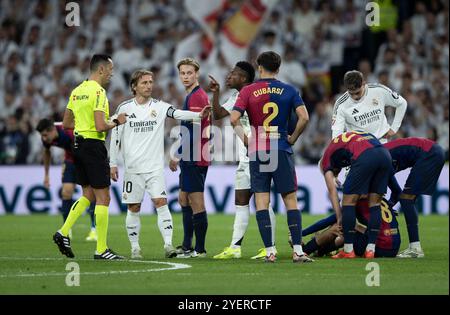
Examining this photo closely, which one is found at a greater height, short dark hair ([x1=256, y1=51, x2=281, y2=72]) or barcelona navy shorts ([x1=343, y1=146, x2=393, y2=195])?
short dark hair ([x1=256, y1=51, x2=281, y2=72])

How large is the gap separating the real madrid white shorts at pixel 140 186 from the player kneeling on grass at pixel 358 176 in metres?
2.12

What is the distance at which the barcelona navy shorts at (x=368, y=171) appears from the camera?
12719 millimetres

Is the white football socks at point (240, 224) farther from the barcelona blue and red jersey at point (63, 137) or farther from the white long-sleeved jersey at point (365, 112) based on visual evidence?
the barcelona blue and red jersey at point (63, 137)

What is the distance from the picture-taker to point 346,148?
1298 cm

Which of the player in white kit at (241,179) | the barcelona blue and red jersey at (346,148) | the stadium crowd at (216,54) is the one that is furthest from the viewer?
the stadium crowd at (216,54)

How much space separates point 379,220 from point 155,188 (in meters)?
2.91

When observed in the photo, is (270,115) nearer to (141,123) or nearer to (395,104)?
(141,123)

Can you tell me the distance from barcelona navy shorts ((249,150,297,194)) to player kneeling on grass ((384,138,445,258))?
215 centimetres

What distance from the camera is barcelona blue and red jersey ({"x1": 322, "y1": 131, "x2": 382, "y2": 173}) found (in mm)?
12895

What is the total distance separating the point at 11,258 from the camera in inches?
531

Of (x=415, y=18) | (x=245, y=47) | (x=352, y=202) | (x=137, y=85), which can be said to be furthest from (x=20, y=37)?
(x=352, y=202)

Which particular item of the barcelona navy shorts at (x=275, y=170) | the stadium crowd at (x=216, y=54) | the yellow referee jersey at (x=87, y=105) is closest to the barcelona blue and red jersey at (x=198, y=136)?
the yellow referee jersey at (x=87, y=105)

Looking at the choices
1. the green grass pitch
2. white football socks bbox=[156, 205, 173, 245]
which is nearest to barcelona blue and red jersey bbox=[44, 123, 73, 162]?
the green grass pitch

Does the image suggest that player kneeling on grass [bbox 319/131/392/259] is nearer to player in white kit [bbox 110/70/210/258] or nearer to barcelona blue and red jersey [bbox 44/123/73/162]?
player in white kit [bbox 110/70/210/258]
